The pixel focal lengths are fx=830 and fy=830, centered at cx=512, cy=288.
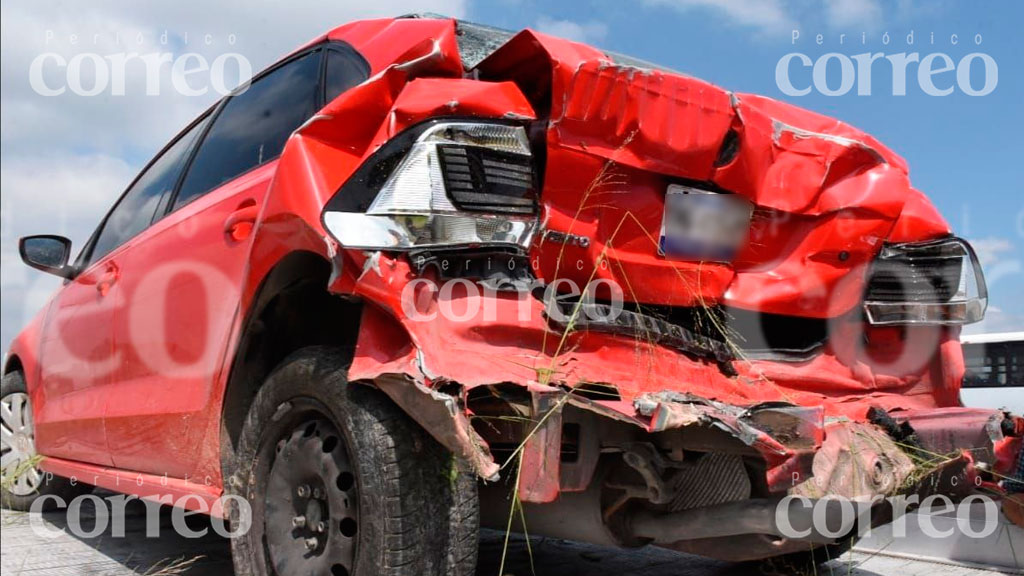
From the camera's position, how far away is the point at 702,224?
2.40 meters

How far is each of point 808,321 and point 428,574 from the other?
147 centimetres

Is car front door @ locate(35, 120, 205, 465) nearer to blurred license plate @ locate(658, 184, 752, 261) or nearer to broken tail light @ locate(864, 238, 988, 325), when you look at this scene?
blurred license plate @ locate(658, 184, 752, 261)

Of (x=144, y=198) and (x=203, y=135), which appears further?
(x=144, y=198)

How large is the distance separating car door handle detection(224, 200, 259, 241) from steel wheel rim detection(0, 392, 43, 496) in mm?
2741

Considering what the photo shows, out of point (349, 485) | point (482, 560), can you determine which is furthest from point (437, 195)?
point (482, 560)

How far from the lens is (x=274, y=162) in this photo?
2.80 m

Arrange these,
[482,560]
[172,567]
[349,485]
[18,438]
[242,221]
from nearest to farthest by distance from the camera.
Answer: [349,485] → [242,221] → [172,567] → [482,560] → [18,438]

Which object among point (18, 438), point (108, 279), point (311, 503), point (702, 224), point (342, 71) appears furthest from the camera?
point (18, 438)

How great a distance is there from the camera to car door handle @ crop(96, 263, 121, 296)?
3691 millimetres

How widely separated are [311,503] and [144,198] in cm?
235

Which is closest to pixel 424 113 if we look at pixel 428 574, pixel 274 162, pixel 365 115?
pixel 365 115

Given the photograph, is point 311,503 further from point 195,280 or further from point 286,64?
point 286,64

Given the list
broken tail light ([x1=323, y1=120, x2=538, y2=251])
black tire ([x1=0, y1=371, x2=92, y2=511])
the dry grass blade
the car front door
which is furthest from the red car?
black tire ([x1=0, y1=371, x2=92, y2=511])

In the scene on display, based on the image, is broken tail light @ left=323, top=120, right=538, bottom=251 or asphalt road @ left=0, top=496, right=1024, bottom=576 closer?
broken tail light @ left=323, top=120, right=538, bottom=251
